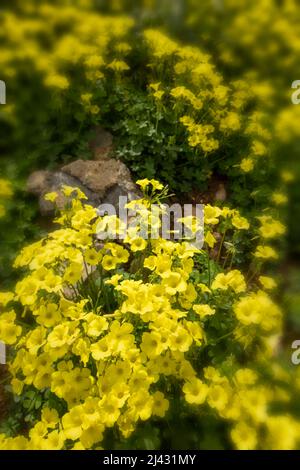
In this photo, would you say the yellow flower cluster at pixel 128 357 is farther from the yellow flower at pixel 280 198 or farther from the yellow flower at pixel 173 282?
the yellow flower at pixel 280 198

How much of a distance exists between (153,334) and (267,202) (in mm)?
2027

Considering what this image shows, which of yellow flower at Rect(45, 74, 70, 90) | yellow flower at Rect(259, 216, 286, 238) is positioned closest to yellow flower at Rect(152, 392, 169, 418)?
yellow flower at Rect(259, 216, 286, 238)

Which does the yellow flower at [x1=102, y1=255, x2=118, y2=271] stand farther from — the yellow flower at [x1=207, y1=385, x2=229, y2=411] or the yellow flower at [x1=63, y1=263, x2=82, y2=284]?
the yellow flower at [x1=207, y1=385, x2=229, y2=411]

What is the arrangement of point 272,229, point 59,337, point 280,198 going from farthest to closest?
point 280,198 < point 272,229 < point 59,337

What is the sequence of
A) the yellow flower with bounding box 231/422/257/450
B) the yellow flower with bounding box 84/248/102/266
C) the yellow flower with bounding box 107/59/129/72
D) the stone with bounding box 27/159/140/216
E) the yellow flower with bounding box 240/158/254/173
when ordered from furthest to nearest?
the yellow flower with bounding box 107/59/129/72, the yellow flower with bounding box 240/158/254/173, the stone with bounding box 27/159/140/216, the yellow flower with bounding box 84/248/102/266, the yellow flower with bounding box 231/422/257/450

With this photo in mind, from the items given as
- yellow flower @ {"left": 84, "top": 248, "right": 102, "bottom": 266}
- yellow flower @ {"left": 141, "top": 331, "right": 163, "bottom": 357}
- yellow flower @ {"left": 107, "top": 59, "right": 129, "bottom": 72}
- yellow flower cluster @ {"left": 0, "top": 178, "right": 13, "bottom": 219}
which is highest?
yellow flower @ {"left": 107, "top": 59, "right": 129, "bottom": 72}

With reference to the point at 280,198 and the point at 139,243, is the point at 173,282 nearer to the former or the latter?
the point at 139,243

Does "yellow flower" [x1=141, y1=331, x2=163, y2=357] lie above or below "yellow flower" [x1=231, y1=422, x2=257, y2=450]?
above

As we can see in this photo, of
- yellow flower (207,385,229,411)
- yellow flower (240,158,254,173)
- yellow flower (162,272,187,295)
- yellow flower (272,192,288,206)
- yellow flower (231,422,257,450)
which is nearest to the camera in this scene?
yellow flower (231,422,257,450)

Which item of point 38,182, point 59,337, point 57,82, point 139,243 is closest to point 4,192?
point 38,182

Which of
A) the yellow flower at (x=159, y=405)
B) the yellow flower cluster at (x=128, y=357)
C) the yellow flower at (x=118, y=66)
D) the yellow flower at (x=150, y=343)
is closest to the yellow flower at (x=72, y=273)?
the yellow flower cluster at (x=128, y=357)

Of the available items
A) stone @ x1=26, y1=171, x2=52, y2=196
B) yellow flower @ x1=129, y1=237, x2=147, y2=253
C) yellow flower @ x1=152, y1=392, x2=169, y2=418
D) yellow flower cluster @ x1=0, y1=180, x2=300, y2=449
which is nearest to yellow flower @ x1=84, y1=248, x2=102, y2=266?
yellow flower cluster @ x1=0, y1=180, x2=300, y2=449

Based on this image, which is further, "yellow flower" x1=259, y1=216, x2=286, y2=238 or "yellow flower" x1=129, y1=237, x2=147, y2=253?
"yellow flower" x1=259, y1=216, x2=286, y2=238

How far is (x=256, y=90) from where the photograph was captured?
3.95 metres
